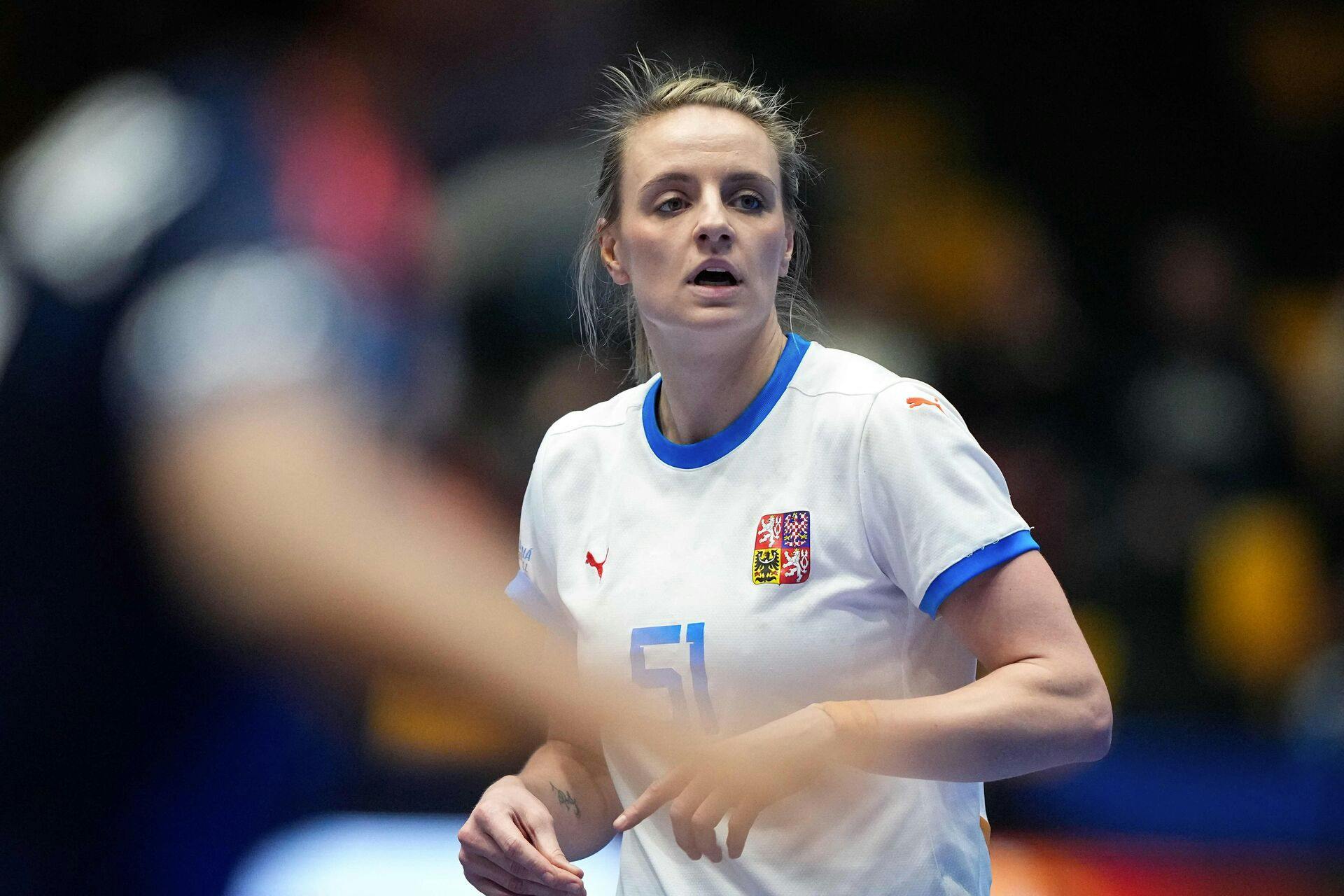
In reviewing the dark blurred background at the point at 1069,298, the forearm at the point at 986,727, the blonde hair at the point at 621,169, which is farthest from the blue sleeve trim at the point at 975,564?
the dark blurred background at the point at 1069,298

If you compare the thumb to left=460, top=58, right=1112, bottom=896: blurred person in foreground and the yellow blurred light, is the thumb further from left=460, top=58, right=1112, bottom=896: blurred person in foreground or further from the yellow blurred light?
the yellow blurred light

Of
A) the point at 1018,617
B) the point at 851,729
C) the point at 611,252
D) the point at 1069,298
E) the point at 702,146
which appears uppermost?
the point at 1069,298

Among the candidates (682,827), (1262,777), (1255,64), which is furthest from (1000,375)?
(682,827)

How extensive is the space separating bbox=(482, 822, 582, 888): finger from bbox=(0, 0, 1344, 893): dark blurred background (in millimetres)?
1848

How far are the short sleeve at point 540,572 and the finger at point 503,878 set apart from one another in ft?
1.79

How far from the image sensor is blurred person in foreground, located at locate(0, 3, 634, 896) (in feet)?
3.94

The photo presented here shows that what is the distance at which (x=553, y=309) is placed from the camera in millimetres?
6348

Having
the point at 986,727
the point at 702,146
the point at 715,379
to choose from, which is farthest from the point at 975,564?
the point at 702,146

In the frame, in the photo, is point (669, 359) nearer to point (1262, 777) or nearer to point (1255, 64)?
point (1262, 777)

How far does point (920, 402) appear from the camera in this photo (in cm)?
240

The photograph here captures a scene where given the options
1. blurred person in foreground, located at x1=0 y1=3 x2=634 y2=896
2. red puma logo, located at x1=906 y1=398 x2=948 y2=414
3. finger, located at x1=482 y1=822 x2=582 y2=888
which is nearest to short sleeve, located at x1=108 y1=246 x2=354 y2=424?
blurred person in foreground, located at x1=0 y1=3 x2=634 y2=896

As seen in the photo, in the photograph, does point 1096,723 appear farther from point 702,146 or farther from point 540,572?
point 702,146

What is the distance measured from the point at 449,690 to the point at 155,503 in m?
0.42

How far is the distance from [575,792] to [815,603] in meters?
0.68
